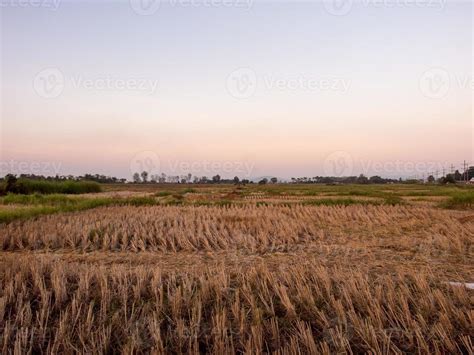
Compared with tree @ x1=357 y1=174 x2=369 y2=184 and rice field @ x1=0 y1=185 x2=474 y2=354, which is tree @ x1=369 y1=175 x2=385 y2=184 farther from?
rice field @ x1=0 y1=185 x2=474 y2=354

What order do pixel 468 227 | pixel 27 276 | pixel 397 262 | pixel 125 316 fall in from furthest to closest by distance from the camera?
pixel 468 227 < pixel 397 262 < pixel 27 276 < pixel 125 316

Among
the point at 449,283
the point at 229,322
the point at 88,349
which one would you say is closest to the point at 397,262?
the point at 449,283

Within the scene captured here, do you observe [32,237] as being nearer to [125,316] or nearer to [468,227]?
[125,316]

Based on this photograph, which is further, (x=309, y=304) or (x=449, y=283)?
(x=449, y=283)

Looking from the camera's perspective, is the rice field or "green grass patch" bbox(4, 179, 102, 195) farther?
"green grass patch" bbox(4, 179, 102, 195)

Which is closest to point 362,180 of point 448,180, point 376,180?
point 376,180

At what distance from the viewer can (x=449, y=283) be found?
4.96 m

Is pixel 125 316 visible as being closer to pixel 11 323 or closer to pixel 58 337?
pixel 58 337

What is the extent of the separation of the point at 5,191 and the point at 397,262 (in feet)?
112

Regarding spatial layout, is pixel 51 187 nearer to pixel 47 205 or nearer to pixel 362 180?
pixel 47 205

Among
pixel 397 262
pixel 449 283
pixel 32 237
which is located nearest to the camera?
pixel 449 283

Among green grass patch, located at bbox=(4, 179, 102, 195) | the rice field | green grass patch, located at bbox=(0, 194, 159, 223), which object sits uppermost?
green grass patch, located at bbox=(4, 179, 102, 195)

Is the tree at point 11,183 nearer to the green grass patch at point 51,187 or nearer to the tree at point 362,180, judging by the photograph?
the green grass patch at point 51,187

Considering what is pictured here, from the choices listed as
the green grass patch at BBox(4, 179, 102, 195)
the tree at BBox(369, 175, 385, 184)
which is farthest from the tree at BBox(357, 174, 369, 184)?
the green grass patch at BBox(4, 179, 102, 195)
